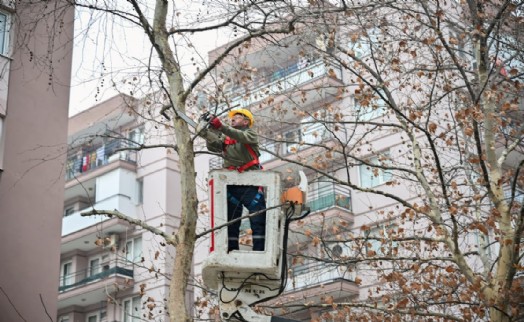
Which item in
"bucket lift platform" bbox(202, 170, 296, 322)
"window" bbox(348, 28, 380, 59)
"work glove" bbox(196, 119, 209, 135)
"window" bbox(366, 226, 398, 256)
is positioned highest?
"window" bbox(348, 28, 380, 59)

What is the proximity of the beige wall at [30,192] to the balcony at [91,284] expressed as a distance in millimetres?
14698

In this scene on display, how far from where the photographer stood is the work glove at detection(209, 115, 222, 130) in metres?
8.80

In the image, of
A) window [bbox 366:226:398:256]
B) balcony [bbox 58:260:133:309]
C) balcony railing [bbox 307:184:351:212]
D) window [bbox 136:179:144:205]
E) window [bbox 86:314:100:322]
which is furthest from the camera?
window [bbox 136:179:144:205]

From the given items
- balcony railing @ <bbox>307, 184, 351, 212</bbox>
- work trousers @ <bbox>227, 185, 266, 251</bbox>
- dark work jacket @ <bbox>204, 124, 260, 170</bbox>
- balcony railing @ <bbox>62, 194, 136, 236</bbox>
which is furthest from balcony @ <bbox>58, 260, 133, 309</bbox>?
work trousers @ <bbox>227, 185, 266, 251</bbox>

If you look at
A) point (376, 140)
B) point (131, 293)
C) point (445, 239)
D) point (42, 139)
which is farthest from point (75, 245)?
point (445, 239)

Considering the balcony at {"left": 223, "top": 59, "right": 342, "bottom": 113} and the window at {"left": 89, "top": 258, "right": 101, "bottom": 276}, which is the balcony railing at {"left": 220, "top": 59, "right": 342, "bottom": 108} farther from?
the window at {"left": 89, "top": 258, "right": 101, "bottom": 276}

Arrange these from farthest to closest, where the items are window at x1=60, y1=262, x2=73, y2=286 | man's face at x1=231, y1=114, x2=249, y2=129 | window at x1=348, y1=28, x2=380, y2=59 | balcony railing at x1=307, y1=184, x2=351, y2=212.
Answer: window at x1=60, y1=262, x2=73, y2=286, balcony railing at x1=307, y1=184, x2=351, y2=212, window at x1=348, y1=28, x2=380, y2=59, man's face at x1=231, y1=114, x2=249, y2=129

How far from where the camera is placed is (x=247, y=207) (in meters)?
9.43

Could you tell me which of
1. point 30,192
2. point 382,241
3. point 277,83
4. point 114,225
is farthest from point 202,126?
point 114,225

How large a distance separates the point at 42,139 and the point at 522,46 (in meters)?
9.40

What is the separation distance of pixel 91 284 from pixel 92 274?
1719 millimetres

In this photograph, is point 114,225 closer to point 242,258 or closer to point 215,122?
point 242,258

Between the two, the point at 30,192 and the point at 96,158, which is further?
the point at 96,158

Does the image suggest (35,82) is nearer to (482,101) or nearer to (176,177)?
(482,101)
